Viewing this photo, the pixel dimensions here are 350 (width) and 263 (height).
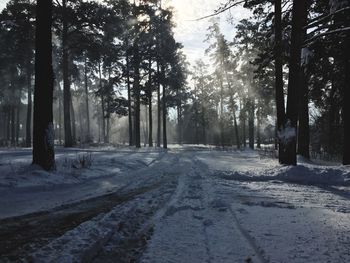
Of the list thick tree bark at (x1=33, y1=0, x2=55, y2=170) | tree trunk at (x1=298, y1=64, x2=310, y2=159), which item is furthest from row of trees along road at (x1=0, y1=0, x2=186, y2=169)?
tree trunk at (x1=298, y1=64, x2=310, y2=159)

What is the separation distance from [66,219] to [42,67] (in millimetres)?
6160

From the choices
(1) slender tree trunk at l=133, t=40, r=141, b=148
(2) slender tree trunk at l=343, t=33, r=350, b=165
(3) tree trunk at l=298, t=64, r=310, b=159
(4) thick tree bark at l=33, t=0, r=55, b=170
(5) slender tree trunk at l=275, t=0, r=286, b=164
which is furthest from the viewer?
(1) slender tree trunk at l=133, t=40, r=141, b=148

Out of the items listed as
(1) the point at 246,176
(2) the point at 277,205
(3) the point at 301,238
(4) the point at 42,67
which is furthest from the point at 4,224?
(1) the point at 246,176

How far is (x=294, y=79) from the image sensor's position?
12.9m

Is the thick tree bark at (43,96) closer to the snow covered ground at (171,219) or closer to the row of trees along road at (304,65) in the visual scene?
the snow covered ground at (171,219)

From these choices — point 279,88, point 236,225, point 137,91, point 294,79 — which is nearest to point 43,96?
point 236,225

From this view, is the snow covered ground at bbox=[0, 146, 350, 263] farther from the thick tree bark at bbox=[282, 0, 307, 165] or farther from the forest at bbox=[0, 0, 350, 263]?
the thick tree bark at bbox=[282, 0, 307, 165]

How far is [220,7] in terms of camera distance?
43.9 feet

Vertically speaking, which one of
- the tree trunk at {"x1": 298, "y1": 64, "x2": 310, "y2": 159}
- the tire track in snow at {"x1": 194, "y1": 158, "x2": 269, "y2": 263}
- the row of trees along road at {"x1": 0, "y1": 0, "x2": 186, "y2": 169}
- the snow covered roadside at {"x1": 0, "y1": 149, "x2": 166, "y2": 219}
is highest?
the row of trees along road at {"x1": 0, "y1": 0, "x2": 186, "y2": 169}

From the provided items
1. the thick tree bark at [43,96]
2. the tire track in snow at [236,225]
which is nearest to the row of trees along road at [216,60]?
the thick tree bark at [43,96]

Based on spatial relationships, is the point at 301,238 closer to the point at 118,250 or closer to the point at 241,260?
the point at 241,260

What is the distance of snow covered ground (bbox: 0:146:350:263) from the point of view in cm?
393

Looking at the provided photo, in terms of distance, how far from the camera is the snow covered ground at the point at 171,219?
3.93 meters

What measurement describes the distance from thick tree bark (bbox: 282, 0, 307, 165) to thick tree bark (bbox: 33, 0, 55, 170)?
7.85 meters
